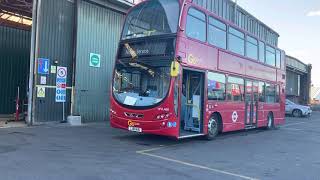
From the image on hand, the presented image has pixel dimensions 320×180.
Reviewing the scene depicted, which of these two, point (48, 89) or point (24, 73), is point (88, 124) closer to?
point (48, 89)

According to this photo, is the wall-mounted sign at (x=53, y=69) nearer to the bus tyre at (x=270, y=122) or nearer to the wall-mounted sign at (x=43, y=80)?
the wall-mounted sign at (x=43, y=80)

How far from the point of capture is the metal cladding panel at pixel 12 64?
1906 centimetres

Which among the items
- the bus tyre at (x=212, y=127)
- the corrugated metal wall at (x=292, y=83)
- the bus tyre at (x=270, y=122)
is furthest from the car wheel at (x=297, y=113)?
the bus tyre at (x=212, y=127)

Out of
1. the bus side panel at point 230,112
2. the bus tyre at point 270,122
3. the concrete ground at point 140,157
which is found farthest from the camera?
the bus tyre at point 270,122

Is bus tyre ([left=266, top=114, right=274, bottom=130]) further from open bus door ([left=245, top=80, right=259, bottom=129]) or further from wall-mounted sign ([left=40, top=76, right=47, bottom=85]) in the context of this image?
wall-mounted sign ([left=40, top=76, right=47, bottom=85])

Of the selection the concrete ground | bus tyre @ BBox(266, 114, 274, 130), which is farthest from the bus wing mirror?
bus tyre @ BBox(266, 114, 274, 130)

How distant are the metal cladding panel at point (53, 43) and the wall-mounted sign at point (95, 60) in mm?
1156

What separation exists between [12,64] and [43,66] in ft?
19.0

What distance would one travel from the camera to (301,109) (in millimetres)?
33938

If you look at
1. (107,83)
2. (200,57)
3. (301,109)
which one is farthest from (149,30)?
(301,109)

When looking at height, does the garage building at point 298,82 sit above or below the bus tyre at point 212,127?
above

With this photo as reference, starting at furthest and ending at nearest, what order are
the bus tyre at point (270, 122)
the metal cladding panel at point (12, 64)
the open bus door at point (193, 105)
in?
the metal cladding panel at point (12, 64)
the bus tyre at point (270, 122)
the open bus door at point (193, 105)

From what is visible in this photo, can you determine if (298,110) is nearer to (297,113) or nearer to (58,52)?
(297,113)

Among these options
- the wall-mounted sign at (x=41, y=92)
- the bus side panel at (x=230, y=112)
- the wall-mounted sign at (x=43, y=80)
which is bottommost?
the bus side panel at (x=230, y=112)
